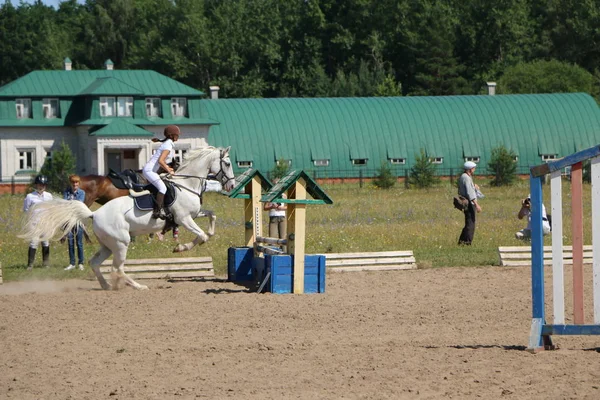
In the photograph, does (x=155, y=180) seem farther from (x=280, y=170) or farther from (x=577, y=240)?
(x=280, y=170)

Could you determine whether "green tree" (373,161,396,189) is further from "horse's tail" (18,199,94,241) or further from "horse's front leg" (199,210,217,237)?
"horse's tail" (18,199,94,241)

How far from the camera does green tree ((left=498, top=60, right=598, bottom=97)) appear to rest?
73125mm

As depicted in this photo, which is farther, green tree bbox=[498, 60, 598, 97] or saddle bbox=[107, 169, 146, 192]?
green tree bbox=[498, 60, 598, 97]

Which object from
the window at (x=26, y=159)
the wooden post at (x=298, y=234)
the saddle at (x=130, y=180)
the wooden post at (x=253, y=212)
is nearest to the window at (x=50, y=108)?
the window at (x=26, y=159)

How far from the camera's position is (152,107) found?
60.7 metres

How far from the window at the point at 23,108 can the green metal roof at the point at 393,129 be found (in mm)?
9632

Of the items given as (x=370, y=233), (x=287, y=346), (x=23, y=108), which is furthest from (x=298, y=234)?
(x=23, y=108)

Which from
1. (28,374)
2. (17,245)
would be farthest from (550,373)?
(17,245)

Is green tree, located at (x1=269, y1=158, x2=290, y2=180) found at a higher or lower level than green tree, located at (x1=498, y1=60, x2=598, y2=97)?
lower

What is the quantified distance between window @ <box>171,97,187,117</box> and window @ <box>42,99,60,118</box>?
21.0ft

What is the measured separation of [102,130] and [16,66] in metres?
37.2

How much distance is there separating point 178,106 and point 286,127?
272 inches

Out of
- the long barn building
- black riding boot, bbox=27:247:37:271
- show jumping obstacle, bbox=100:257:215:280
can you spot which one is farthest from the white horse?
the long barn building

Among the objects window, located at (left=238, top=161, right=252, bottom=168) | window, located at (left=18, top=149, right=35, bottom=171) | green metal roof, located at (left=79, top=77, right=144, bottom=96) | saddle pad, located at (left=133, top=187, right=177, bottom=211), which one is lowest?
saddle pad, located at (left=133, top=187, right=177, bottom=211)
